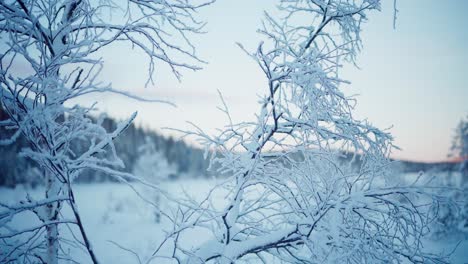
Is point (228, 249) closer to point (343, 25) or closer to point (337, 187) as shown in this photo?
point (337, 187)

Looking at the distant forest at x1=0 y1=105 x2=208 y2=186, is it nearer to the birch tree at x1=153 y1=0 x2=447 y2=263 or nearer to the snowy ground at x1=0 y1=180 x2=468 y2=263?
the snowy ground at x1=0 y1=180 x2=468 y2=263

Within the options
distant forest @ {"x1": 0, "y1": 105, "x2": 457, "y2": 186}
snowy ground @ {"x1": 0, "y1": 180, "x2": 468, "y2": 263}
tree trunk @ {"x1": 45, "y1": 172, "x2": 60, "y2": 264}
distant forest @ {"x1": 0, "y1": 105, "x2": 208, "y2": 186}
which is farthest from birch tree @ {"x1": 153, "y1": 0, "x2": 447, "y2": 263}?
distant forest @ {"x1": 0, "y1": 105, "x2": 208, "y2": 186}

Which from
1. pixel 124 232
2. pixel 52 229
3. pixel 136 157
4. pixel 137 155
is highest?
pixel 52 229

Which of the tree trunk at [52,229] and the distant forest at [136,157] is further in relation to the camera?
the distant forest at [136,157]

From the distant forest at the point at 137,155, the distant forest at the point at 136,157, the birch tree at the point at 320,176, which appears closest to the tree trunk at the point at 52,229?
the birch tree at the point at 320,176

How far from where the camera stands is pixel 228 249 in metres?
2.83

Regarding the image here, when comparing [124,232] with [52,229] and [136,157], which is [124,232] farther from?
[136,157]

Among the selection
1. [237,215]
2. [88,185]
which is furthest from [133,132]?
[237,215]

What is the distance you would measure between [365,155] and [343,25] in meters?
1.21

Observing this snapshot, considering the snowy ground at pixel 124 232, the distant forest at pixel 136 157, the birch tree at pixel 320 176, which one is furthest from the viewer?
the distant forest at pixel 136 157

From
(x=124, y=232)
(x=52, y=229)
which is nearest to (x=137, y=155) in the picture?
(x=124, y=232)

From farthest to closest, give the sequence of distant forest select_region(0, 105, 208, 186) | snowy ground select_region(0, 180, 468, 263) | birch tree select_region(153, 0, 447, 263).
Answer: distant forest select_region(0, 105, 208, 186) → snowy ground select_region(0, 180, 468, 263) → birch tree select_region(153, 0, 447, 263)

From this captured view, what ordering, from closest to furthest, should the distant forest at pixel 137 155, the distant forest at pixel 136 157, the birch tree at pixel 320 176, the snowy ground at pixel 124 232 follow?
the birch tree at pixel 320 176
the snowy ground at pixel 124 232
the distant forest at pixel 136 157
the distant forest at pixel 137 155

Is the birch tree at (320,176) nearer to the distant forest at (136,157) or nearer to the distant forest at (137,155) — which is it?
the distant forest at (136,157)
